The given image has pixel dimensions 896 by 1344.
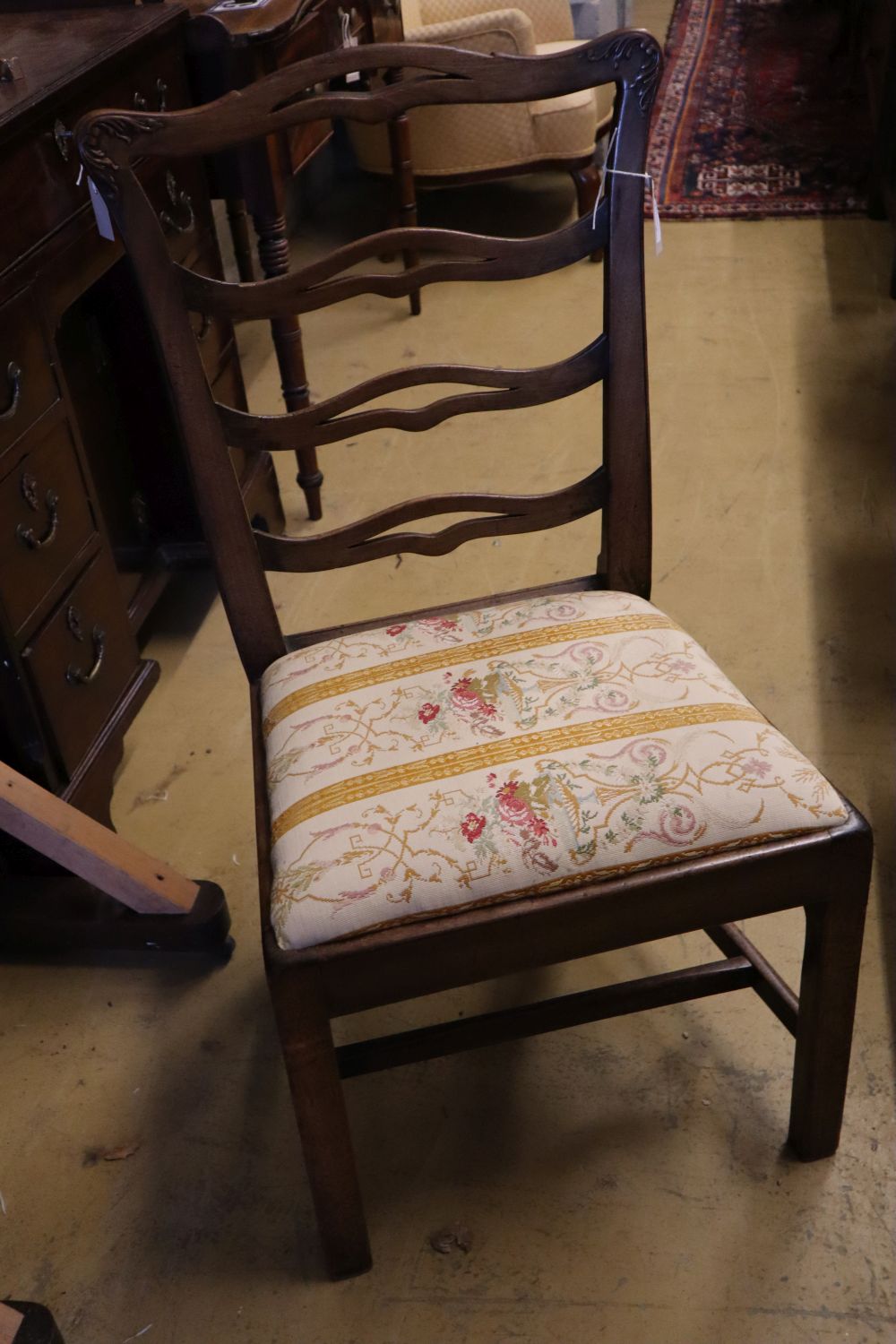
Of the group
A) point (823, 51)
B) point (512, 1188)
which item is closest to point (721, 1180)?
point (512, 1188)

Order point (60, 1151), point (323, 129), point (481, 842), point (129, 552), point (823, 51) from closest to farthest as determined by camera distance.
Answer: point (481, 842) → point (60, 1151) → point (129, 552) → point (323, 129) → point (823, 51)

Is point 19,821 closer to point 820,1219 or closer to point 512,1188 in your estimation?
point 512,1188

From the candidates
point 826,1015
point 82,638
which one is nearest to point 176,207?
point 82,638

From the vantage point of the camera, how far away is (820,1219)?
1188 mm

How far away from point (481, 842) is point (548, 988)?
1.77ft

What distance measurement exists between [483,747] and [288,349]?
1342 mm

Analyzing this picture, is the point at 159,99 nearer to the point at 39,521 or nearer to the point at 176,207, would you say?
the point at 176,207

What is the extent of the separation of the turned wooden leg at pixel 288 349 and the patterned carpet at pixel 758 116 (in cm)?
187

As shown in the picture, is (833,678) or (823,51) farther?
(823,51)

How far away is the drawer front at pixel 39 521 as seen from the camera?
1.42m

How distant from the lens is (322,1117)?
1.06 meters

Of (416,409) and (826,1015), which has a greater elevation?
(416,409)

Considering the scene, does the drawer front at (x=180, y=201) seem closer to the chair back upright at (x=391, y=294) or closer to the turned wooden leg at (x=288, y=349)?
the turned wooden leg at (x=288, y=349)

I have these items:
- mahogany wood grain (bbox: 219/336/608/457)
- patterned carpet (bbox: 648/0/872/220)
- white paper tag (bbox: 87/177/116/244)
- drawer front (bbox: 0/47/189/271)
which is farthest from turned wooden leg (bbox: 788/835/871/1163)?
patterned carpet (bbox: 648/0/872/220)
